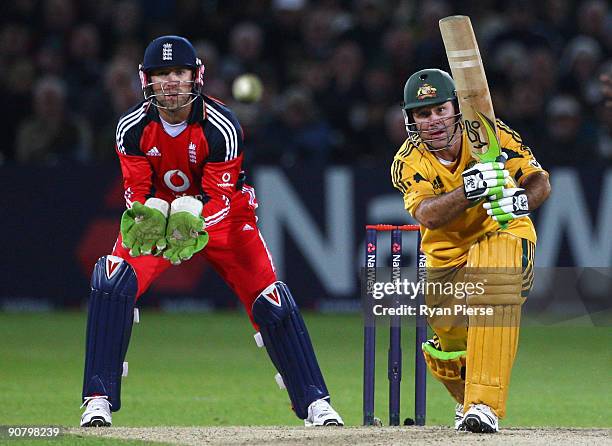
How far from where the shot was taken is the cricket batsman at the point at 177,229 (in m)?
6.53

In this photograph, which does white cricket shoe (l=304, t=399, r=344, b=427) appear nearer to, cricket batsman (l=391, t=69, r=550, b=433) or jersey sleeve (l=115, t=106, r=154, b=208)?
cricket batsman (l=391, t=69, r=550, b=433)

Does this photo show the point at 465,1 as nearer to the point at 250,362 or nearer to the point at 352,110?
the point at 352,110

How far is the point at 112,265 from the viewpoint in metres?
6.68

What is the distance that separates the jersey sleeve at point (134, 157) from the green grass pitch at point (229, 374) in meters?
1.36

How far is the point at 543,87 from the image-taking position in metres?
12.6

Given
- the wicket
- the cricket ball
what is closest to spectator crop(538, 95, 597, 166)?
the cricket ball

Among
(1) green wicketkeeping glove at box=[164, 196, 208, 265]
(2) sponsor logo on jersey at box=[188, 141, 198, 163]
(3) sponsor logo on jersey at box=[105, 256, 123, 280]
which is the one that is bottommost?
(3) sponsor logo on jersey at box=[105, 256, 123, 280]

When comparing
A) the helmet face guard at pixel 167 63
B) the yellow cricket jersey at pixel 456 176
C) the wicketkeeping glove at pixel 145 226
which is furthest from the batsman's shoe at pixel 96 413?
the yellow cricket jersey at pixel 456 176

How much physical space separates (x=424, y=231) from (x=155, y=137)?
1.45 meters

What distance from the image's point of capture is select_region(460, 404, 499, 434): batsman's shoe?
5.94 m

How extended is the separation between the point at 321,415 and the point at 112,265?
51.1 inches

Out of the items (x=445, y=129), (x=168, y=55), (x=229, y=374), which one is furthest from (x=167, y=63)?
(x=229, y=374)

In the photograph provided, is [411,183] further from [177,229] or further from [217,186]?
[177,229]

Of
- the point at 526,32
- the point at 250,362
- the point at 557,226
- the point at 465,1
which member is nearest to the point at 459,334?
the point at 250,362
